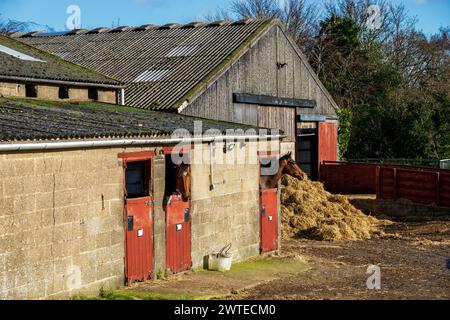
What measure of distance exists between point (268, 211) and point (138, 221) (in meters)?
5.47

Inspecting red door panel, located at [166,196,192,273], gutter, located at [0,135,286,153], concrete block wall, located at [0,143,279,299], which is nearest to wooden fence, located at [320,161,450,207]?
gutter, located at [0,135,286,153]

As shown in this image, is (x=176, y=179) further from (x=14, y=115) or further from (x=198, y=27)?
(x=198, y=27)

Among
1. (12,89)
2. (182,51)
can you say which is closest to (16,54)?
(12,89)

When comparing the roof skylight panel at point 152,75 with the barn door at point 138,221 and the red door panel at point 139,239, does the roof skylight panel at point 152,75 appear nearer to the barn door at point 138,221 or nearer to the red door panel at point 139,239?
the barn door at point 138,221

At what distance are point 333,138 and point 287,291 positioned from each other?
2267 cm

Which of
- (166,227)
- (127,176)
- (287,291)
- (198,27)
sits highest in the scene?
(198,27)

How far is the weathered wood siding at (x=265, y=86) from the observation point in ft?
94.0

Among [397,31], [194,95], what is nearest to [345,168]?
[194,95]

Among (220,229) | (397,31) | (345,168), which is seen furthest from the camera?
(397,31)

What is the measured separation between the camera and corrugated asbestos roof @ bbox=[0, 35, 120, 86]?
72.4ft

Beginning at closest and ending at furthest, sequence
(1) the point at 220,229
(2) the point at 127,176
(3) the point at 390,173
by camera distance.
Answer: (2) the point at 127,176 → (1) the point at 220,229 → (3) the point at 390,173

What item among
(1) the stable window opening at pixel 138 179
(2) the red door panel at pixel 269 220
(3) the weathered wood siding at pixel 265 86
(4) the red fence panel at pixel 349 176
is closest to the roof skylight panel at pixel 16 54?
(3) the weathered wood siding at pixel 265 86

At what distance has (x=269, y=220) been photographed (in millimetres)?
21047

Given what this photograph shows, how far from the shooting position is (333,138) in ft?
125
